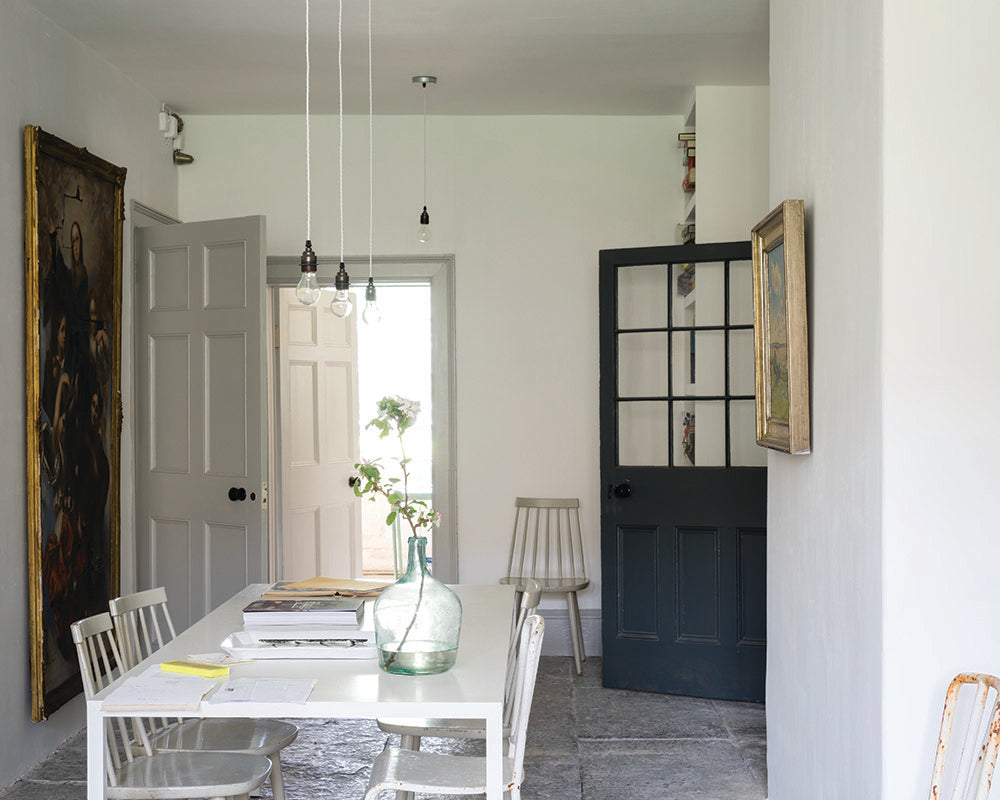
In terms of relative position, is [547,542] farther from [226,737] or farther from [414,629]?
[414,629]

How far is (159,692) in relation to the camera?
2273 mm

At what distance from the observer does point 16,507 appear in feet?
12.4

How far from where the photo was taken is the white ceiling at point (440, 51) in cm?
400

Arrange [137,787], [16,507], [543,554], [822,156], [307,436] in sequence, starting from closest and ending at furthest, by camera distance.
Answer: [137,787] < [822,156] < [16,507] < [543,554] < [307,436]

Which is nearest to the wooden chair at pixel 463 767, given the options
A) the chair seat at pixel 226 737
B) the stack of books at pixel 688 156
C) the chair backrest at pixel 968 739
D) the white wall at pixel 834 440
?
the chair seat at pixel 226 737

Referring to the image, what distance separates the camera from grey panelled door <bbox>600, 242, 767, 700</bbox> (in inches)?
183

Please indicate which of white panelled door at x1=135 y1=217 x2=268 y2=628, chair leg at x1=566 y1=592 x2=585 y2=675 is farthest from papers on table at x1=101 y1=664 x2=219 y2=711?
chair leg at x1=566 y1=592 x2=585 y2=675

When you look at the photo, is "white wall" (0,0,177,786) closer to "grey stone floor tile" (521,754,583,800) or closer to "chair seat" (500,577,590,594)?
"grey stone floor tile" (521,754,583,800)

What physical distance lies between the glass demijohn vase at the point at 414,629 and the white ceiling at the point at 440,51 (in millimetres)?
2496

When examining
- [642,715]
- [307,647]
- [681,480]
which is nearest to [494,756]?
[307,647]

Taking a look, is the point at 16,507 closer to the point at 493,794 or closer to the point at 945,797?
Answer: the point at 493,794

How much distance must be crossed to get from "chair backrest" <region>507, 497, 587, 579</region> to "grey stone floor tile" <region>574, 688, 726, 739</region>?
82cm

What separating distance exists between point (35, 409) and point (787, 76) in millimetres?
2967

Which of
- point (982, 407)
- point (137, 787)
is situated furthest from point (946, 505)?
point (137, 787)
